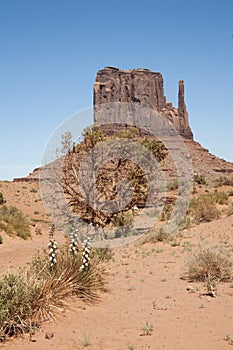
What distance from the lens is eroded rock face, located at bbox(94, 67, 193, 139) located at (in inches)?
4158

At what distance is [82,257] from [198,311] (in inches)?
93.8

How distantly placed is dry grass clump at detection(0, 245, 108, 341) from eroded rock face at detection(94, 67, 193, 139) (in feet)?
323

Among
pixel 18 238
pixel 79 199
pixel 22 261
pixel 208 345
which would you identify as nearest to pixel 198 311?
pixel 208 345

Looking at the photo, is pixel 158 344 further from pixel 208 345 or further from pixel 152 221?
pixel 152 221

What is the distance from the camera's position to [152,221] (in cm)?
2470

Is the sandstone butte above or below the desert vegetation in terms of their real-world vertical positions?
above

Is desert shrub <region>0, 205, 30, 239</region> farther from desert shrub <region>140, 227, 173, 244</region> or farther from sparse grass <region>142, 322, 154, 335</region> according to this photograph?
sparse grass <region>142, 322, 154, 335</region>

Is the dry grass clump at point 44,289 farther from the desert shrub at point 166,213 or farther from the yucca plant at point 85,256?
the desert shrub at point 166,213

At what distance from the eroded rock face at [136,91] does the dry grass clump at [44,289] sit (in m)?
98.3

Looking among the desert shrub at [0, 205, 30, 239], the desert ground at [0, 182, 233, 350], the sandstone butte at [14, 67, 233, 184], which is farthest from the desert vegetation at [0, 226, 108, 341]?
the sandstone butte at [14, 67, 233, 184]

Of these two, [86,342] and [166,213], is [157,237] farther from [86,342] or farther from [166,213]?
[86,342]

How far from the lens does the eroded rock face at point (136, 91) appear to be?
347 feet

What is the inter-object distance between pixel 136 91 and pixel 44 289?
102 m

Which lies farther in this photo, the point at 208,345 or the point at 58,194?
the point at 58,194
